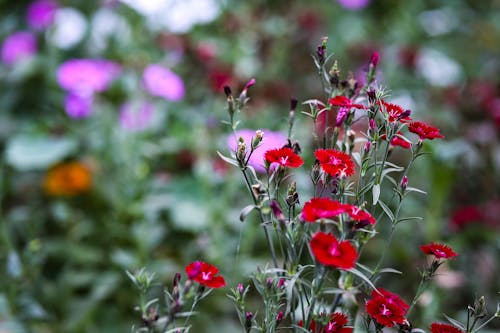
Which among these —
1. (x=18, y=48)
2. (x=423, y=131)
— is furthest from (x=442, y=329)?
(x=18, y=48)

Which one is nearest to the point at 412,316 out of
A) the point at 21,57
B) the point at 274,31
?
the point at 274,31

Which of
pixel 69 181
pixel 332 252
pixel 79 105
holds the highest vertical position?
pixel 332 252

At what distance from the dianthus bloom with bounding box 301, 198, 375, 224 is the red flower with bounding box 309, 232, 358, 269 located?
1 cm

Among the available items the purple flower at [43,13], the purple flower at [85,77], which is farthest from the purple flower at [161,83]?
the purple flower at [43,13]

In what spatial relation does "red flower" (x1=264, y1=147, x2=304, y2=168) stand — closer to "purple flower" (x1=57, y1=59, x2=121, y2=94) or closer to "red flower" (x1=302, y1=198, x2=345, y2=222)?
"red flower" (x1=302, y1=198, x2=345, y2=222)

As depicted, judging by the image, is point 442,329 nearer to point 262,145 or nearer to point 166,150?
point 262,145

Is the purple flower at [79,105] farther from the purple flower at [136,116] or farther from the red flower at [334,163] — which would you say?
the red flower at [334,163]

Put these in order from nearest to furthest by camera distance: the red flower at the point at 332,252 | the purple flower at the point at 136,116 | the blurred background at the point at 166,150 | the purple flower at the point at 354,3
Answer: the red flower at the point at 332,252 → the blurred background at the point at 166,150 → the purple flower at the point at 136,116 → the purple flower at the point at 354,3

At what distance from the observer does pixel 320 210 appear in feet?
1.32

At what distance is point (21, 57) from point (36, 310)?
849 mm

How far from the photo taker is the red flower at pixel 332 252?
38 cm

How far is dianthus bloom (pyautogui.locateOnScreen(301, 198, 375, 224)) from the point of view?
0.39 metres

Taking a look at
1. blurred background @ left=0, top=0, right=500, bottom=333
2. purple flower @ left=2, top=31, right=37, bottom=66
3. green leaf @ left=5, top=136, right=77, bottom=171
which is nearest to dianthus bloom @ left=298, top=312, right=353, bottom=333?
blurred background @ left=0, top=0, right=500, bottom=333

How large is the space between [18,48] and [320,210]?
4.67 ft
